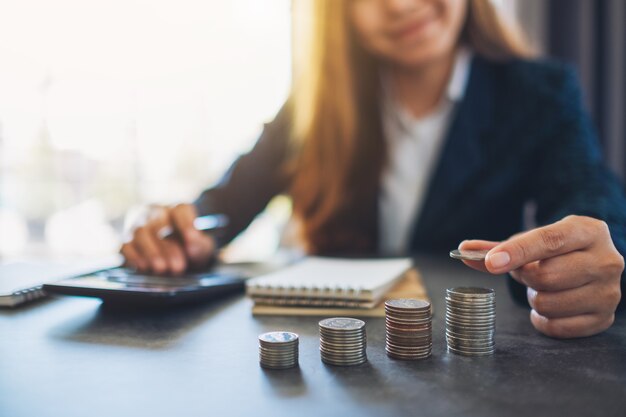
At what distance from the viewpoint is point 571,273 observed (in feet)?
1.90

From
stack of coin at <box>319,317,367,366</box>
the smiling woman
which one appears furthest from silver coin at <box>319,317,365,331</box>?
the smiling woman

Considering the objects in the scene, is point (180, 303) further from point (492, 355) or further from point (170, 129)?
point (170, 129)

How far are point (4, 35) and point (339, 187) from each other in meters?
3.41

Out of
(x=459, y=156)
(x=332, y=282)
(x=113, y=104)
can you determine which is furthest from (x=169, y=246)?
(x=113, y=104)

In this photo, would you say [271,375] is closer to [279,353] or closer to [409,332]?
[279,353]

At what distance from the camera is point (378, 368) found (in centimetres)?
52

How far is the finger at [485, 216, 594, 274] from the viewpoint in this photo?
0.55 meters

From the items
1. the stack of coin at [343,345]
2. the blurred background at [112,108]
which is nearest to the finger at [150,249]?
the stack of coin at [343,345]

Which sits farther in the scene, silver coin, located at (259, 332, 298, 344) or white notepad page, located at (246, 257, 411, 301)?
white notepad page, located at (246, 257, 411, 301)

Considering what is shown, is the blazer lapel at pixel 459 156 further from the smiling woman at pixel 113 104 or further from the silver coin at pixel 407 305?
the smiling woman at pixel 113 104

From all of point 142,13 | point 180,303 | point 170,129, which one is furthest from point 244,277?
point 142,13

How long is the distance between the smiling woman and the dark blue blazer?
7.09ft

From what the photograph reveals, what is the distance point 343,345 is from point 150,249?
22.2 inches

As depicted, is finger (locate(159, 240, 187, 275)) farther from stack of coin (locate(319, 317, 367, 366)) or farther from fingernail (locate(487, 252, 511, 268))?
fingernail (locate(487, 252, 511, 268))
